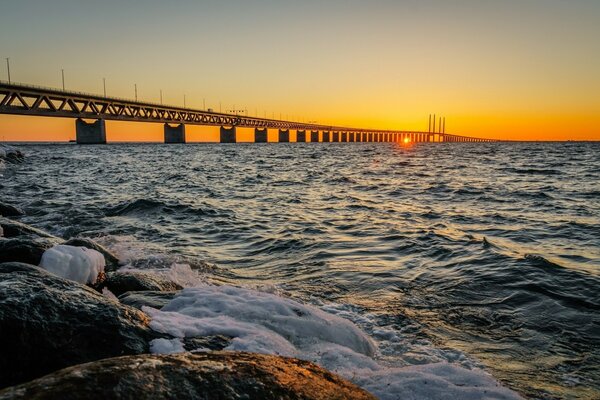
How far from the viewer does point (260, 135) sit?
16338 cm

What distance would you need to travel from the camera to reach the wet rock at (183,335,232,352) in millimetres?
3617

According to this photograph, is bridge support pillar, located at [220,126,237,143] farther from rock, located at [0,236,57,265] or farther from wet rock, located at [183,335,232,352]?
wet rock, located at [183,335,232,352]

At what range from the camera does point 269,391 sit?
2.33m

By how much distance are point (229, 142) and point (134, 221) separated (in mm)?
138045

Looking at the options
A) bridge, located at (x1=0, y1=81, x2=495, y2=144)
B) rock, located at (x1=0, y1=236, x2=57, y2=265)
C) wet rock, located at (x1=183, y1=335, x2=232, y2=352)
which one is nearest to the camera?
wet rock, located at (x1=183, y1=335, x2=232, y2=352)

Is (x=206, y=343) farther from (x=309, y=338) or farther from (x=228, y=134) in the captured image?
(x=228, y=134)

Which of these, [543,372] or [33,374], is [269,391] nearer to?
[33,374]

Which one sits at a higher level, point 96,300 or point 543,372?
point 96,300

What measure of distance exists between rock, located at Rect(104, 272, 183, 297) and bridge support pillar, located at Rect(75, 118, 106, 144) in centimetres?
9573

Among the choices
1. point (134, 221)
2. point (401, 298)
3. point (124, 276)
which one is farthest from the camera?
point (134, 221)

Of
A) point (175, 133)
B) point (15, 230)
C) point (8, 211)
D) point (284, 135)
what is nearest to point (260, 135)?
point (284, 135)

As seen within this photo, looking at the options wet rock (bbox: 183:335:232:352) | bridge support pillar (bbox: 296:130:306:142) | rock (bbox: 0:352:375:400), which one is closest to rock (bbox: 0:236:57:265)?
wet rock (bbox: 183:335:232:352)

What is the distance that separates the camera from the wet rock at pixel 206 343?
142 inches

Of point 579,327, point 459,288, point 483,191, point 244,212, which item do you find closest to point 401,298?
point 459,288
